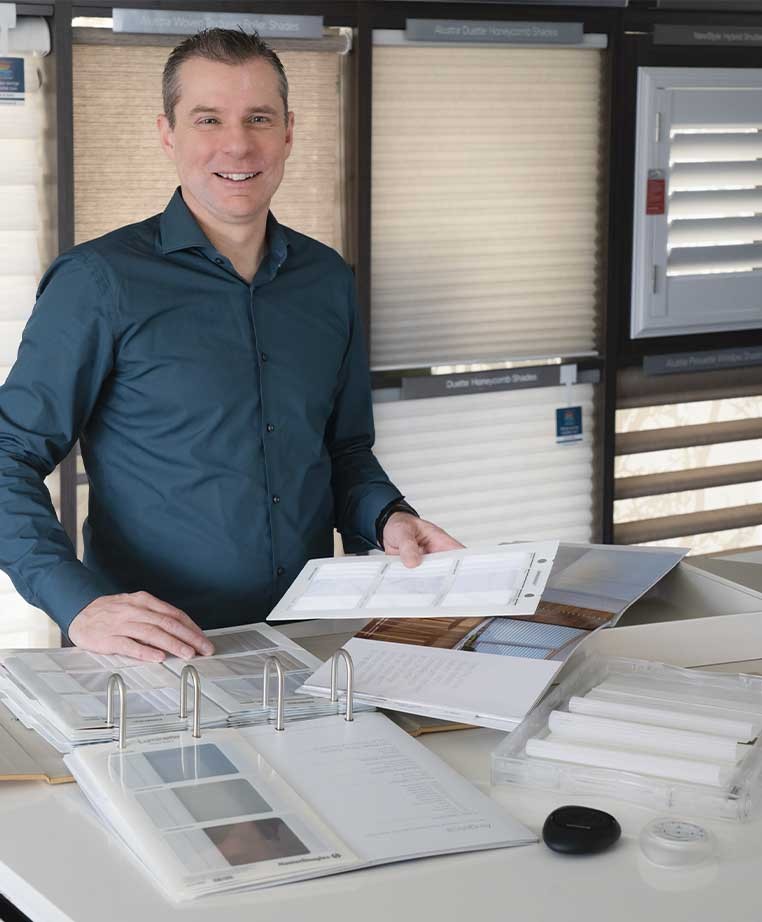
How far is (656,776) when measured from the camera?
1.59 meters

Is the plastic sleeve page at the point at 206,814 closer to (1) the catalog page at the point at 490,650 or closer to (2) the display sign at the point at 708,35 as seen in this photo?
(1) the catalog page at the point at 490,650

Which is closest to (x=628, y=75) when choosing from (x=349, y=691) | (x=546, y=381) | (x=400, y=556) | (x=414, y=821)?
(x=546, y=381)

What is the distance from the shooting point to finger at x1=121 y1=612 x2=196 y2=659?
1929 mm

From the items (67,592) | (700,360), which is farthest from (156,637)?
(700,360)

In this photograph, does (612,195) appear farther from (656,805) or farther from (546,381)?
(656,805)

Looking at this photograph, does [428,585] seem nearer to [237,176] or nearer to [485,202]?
[237,176]

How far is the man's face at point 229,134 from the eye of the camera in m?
2.39

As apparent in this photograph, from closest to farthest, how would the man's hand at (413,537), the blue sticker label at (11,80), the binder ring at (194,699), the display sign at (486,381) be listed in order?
1. the binder ring at (194,699)
2. the man's hand at (413,537)
3. the blue sticker label at (11,80)
4. the display sign at (486,381)

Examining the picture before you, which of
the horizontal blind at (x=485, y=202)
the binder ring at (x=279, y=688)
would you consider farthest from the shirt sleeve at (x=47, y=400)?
the horizontal blind at (x=485, y=202)

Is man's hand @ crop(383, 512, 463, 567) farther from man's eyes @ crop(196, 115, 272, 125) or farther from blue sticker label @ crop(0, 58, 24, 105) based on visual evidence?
blue sticker label @ crop(0, 58, 24, 105)

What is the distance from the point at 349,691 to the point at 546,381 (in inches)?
108

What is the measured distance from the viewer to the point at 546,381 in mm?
4402

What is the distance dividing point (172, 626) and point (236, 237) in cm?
85

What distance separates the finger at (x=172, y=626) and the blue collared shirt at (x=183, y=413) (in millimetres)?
454
